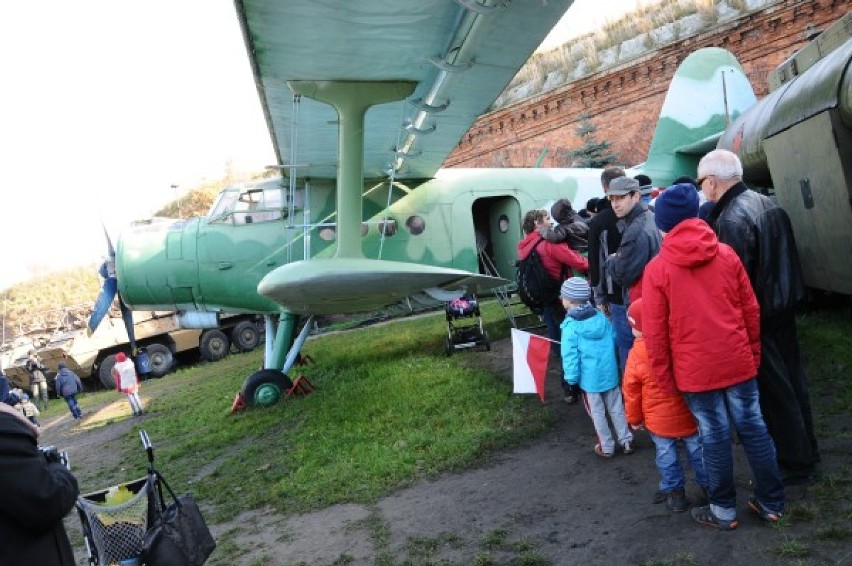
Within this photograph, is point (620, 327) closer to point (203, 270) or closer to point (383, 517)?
point (383, 517)

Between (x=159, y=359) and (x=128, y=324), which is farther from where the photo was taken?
(x=159, y=359)

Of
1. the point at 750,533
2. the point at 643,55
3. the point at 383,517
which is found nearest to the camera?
the point at 750,533

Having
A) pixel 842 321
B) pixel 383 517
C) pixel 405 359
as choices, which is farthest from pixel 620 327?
pixel 405 359

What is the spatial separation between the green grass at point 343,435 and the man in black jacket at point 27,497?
266 cm

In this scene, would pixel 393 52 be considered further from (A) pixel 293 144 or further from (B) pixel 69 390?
(B) pixel 69 390

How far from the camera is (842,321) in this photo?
6.82 meters

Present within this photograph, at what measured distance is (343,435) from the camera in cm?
626

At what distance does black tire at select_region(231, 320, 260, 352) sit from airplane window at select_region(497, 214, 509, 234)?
12.4 meters

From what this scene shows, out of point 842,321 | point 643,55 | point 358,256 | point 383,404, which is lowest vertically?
point 383,404

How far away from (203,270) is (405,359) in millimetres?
3168

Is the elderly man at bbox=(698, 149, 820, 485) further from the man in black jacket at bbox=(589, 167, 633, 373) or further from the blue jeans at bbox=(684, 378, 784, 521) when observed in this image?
the man in black jacket at bbox=(589, 167, 633, 373)

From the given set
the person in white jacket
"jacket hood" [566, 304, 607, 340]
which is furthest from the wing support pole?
the person in white jacket

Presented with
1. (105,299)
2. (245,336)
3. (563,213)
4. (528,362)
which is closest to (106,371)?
(245,336)

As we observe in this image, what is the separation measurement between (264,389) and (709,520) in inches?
253
